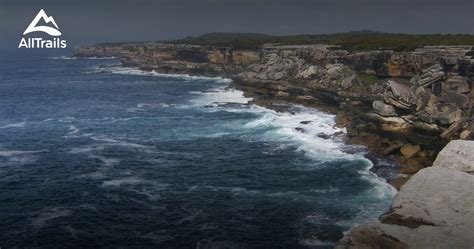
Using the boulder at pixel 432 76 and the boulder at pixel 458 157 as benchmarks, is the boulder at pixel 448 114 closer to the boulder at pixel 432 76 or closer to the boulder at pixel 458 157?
the boulder at pixel 432 76

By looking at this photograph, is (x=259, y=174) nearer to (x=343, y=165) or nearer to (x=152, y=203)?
(x=343, y=165)

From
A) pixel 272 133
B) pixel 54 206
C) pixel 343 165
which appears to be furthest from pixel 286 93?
pixel 54 206

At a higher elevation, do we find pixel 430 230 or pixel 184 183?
pixel 430 230

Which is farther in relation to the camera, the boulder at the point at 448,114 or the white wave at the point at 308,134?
the boulder at the point at 448,114

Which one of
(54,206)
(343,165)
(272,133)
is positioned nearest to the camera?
(54,206)

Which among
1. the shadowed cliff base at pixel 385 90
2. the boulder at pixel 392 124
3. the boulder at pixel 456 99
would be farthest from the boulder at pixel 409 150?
the boulder at pixel 456 99

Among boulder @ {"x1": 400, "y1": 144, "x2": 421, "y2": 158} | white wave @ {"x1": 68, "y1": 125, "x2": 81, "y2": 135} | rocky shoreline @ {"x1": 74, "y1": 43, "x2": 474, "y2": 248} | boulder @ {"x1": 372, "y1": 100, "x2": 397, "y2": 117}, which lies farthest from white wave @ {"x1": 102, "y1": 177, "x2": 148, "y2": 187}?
boulder @ {"x1": 372, "y1": 100, "x2": 397, "y2": 117}
